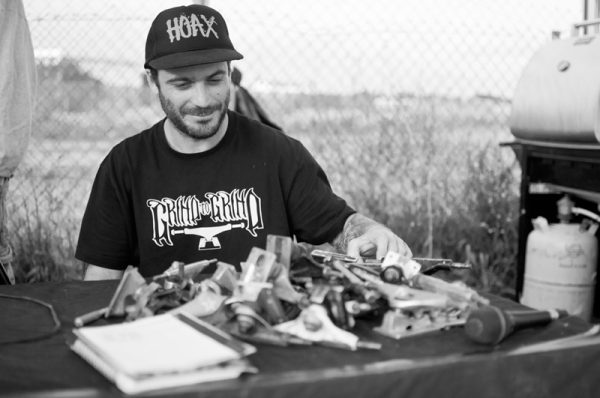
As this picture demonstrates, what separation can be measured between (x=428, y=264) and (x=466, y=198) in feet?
9.90

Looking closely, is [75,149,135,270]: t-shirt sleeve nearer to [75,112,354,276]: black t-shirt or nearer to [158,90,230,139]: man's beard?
[75,112,354,276]: black t-shirt

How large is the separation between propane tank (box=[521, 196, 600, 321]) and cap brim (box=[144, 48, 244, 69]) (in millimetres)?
2038

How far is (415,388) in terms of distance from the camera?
1074mm

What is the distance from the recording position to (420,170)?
4.64m

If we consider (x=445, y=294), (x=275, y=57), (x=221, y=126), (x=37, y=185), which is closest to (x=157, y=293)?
(x=445, y=294)

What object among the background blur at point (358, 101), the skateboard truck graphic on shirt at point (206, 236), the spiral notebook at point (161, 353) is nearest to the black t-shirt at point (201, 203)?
the skateboard truck graphic on shirt at point (206, 236)

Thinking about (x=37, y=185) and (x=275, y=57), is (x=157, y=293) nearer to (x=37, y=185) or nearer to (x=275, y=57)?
(x=37, y=185)

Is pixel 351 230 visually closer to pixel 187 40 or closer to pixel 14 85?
pixel 187 40

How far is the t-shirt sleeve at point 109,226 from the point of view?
2.26 metres

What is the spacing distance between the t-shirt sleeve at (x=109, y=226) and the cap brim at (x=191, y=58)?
34 centimetres

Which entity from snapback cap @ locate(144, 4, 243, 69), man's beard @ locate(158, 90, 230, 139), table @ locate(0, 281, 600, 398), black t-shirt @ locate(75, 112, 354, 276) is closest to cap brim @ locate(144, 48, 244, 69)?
snapback cap @ locate(144, 4, 243, 69)

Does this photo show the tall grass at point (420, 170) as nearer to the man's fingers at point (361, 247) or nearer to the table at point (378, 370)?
the man's fingers at point (361, 247)

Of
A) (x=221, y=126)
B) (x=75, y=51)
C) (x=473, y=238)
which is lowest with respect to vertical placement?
(x=473, y=238)

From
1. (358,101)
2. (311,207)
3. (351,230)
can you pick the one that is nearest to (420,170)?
(358,101)
